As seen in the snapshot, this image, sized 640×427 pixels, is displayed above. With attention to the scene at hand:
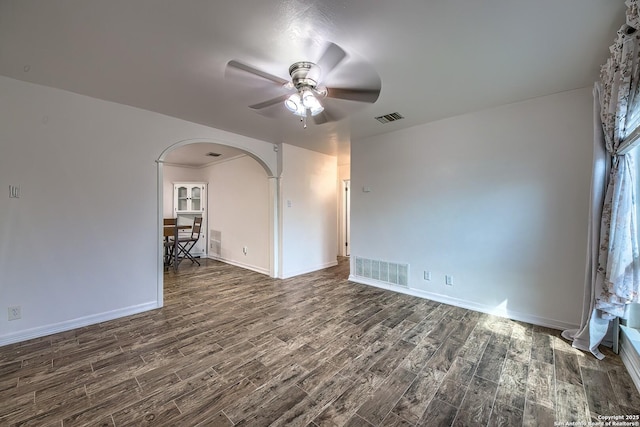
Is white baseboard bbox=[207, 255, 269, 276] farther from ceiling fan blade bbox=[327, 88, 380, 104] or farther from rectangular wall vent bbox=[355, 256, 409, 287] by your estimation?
ceiling fan blade bbox=[327, 88, 380, 104]

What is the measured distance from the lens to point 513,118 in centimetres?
287

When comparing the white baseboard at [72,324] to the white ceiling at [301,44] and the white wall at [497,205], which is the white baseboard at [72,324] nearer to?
the white ceiling at [301,44]

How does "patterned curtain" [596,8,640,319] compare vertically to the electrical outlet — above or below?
above

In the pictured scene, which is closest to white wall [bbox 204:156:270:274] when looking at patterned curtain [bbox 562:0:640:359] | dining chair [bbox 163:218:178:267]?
dining chair [bbox 163:218:178:267]

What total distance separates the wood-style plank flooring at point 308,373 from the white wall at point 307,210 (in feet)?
6.03

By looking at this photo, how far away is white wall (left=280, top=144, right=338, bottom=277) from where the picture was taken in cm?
469

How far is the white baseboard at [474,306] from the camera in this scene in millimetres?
2643

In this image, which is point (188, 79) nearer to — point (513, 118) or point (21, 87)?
point (21, 87)

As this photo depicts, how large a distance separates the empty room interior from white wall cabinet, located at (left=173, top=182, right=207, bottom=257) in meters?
2.95

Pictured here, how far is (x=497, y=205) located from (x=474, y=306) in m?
1.33

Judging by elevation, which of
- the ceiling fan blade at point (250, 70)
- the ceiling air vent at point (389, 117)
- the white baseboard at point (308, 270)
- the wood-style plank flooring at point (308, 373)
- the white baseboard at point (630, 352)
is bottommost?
the wood-style plank flooring at point (308, 373)

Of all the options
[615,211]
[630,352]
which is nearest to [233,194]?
[615,211]

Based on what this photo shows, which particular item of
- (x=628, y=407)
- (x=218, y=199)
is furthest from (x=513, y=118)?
(x=218, y=199)

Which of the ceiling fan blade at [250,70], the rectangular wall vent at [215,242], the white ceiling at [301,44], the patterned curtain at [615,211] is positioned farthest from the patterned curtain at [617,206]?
the rectangular wall vent at [215,242]
